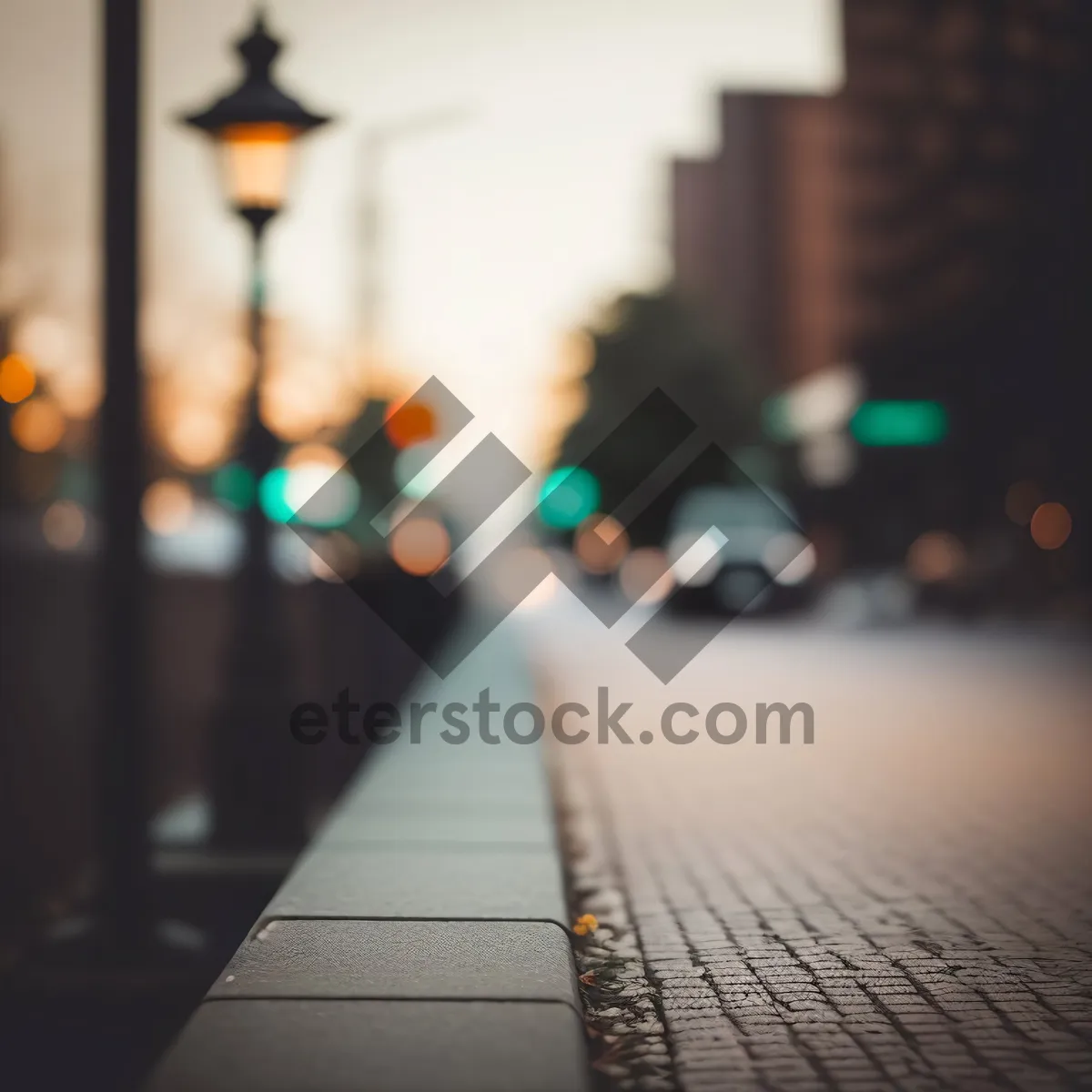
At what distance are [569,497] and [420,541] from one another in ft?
138

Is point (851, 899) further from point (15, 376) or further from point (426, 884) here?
point (15, 376)

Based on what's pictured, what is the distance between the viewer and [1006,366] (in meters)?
36.9

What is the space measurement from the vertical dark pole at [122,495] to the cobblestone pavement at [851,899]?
1829mm

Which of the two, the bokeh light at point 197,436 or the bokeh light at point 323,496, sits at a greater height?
the bokeh light at point 197,436

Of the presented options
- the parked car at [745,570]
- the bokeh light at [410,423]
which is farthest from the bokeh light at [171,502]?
the bokeh light at [410,423]

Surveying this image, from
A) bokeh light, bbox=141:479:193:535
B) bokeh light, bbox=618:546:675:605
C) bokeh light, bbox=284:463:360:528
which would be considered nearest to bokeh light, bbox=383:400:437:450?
bokeh light, bbox=284:463:360:528

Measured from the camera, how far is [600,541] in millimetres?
77750

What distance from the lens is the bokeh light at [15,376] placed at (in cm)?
4188

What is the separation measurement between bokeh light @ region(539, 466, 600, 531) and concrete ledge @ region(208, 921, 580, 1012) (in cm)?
6382

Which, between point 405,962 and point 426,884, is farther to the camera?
point 426,884

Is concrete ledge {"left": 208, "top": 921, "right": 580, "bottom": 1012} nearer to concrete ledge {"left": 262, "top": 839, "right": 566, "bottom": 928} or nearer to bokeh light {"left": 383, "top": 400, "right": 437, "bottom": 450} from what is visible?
concrete ledge {"left": 262, "top": 839, "right": 566, "bottom": 928}

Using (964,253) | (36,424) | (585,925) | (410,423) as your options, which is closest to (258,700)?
(585,925)

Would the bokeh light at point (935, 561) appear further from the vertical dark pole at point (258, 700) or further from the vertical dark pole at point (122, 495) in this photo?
the vertical dark pole at point (122, 495)

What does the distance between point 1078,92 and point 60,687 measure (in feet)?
83.0
